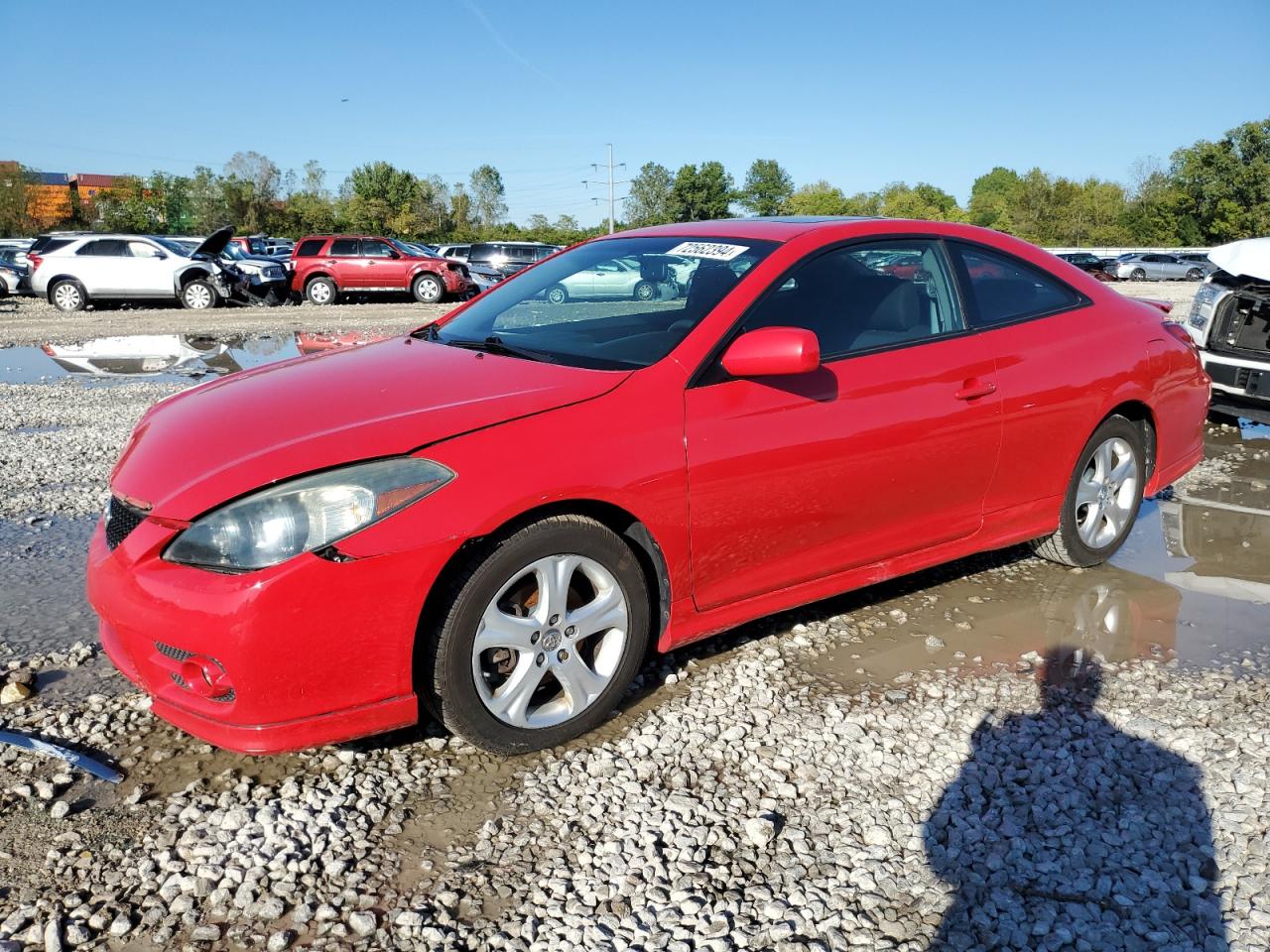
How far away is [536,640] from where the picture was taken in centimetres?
287

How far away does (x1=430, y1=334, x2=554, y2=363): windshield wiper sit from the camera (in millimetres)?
3428

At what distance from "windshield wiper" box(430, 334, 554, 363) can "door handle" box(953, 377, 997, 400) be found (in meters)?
1.58

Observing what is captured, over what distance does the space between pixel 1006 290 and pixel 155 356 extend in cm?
1141

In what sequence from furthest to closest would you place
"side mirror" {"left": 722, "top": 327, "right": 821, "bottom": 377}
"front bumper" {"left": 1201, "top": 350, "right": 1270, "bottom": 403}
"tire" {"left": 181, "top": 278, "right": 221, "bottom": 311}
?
"tire" {"left": 181, "top": 278, "right": 221, "bottom": 311} < "front bumper" {"left": 1201, "top": 350, "right": 1270, "bottom": 403} < "side mirror" {"left": 722, "top": 327, "right": 821, "bottom": 377}

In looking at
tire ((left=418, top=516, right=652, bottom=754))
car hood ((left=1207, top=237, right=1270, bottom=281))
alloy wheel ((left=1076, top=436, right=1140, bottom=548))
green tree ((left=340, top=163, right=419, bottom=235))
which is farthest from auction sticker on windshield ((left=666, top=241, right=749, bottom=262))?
green tree ((left=340, top=163, right=419, bottom=235))

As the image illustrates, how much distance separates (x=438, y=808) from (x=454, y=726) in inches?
8.7

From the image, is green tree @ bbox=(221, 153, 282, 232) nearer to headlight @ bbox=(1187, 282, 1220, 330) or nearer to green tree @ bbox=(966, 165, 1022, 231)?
green tree @ bbox=(966, 165, 1022, 231)

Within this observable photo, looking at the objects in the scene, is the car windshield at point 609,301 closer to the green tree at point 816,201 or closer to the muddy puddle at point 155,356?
the muddy puddle at point 155,356

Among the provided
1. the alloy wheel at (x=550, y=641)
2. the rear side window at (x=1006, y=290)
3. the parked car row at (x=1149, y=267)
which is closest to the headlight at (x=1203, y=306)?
the rear side window at (x=1006, y=290)

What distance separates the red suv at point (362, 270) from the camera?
23.0m

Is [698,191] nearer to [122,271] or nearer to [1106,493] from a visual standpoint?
[122,271]

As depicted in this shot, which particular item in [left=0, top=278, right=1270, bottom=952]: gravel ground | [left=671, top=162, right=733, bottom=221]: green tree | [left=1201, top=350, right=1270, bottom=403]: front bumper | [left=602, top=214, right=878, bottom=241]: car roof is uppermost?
[left=671, top=162, right=733, bottom=221]: green tree

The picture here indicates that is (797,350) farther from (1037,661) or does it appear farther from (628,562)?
(1037,661)

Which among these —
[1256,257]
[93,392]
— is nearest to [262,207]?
[93,392]
